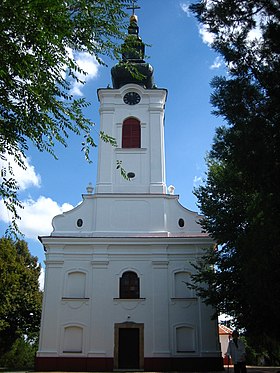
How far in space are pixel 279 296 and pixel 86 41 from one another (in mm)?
8358

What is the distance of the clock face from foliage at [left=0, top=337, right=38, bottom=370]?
19.9 m

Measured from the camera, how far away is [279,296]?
11.0 m

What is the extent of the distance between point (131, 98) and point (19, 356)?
22.3m

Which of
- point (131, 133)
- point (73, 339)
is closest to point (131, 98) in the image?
point (131, 133)

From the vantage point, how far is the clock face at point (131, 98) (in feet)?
89.2

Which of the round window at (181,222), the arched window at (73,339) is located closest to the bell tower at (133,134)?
the round window at (181,222)

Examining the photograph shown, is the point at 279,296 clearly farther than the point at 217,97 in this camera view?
Yes

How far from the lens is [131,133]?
26469mm

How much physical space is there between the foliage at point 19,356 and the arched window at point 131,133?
17842 millimetres

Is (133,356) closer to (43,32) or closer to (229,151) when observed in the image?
(229,151)

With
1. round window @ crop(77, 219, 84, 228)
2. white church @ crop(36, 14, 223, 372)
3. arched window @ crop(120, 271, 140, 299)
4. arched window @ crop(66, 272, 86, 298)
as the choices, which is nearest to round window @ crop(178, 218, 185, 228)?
white church @ crop(36, 14, 223, 372)

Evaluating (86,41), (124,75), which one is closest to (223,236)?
(86,41)

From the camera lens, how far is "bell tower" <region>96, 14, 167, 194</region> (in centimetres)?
2502

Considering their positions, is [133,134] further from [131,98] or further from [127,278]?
[127,278]
